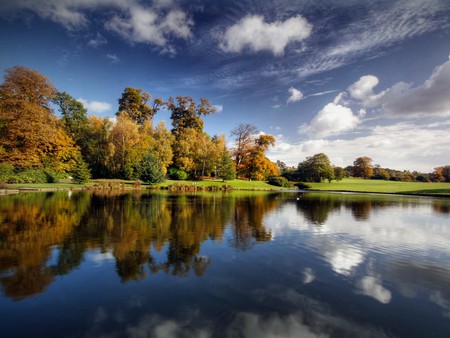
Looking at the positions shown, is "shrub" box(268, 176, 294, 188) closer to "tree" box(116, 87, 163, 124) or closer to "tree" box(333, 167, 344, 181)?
"tree" box(333, 167, 344, 181)

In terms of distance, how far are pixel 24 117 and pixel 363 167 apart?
10443 cm

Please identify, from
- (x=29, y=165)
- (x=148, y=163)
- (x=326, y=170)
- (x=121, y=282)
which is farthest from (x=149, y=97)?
(x=121, y=282)

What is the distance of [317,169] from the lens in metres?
74.1

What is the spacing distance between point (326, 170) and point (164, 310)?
248ft

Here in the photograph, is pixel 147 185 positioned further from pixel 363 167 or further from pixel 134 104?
pixel 363 167

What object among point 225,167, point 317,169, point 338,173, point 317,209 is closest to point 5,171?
point 225,167

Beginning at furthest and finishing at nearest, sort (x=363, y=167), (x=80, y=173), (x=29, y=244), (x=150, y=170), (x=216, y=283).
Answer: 1. (x=363, y=167)
2. (x=150, y=170)
3. (x=80, y=173)
4. (x=29, y=244)
5. (x=216, y=283)

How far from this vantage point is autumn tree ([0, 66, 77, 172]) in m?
31.1

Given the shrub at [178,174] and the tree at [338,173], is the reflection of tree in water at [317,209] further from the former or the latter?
the tree at [338,173]

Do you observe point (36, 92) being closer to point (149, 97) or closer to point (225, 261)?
point (149, 97)

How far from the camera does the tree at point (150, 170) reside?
141 ft

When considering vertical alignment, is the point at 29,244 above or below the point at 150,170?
below

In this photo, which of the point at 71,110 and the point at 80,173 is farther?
the point at 71,110

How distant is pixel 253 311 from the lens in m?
4.67
